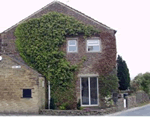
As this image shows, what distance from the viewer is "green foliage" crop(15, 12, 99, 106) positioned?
19.5 metres

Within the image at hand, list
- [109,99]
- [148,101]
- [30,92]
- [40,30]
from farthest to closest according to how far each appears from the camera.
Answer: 1. [148,101]
2. [40,30]
3. [109,99]
4. [30,92]

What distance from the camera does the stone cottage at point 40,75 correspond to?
57.7 feet

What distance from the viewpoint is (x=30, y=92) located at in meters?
17.6

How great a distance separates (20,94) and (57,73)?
11.2 feet

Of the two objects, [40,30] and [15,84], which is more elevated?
[40,30]

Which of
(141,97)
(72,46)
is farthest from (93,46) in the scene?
(141,97)

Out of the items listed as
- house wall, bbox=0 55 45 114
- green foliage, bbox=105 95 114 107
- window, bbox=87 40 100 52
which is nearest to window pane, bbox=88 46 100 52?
window, bbox=87 40 100 52

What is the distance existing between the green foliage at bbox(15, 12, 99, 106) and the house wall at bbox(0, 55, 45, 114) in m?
2.03

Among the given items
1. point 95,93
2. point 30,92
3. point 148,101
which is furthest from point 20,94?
point 148,101

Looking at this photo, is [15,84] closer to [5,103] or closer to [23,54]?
[5,103]

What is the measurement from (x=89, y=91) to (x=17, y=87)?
19.3ft

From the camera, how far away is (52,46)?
19938mm

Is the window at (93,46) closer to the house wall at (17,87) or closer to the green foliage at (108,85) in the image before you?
the green foliage at (108,85)

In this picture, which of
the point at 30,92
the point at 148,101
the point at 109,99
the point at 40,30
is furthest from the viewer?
the point at 148,101
